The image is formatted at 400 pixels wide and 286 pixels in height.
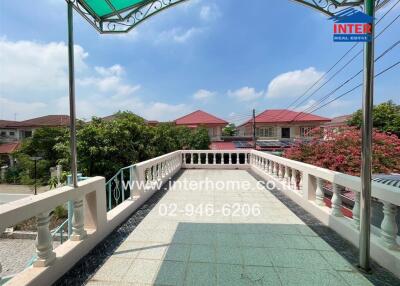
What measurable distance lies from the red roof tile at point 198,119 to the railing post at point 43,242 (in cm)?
2170

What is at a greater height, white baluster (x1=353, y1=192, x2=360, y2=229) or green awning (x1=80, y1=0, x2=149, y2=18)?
green awning (x1=80, y1=0, x2=149, y2=18)

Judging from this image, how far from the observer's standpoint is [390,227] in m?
2.13

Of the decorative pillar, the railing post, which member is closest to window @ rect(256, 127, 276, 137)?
the decorative pillar

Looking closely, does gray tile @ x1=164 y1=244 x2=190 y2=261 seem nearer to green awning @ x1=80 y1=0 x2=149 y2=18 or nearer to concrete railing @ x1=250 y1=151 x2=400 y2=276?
concrete railing @ x1=250 y1=151 x2=400 y2=276

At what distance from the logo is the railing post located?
2891 mm

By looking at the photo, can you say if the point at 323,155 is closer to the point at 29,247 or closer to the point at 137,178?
the point at 137,178

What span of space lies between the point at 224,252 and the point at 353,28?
2456 millimetres

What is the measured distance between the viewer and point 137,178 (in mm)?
4188

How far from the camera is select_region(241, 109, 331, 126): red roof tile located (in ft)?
86.9

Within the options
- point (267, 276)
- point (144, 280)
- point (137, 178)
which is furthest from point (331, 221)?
point (137, 178)

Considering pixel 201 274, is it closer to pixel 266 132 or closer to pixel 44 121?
pixel 266 132

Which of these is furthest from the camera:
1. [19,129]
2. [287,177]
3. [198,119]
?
[19,129]

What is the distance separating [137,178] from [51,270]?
2.29 metres

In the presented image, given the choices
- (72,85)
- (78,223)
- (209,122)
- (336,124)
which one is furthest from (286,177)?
(336,124)
